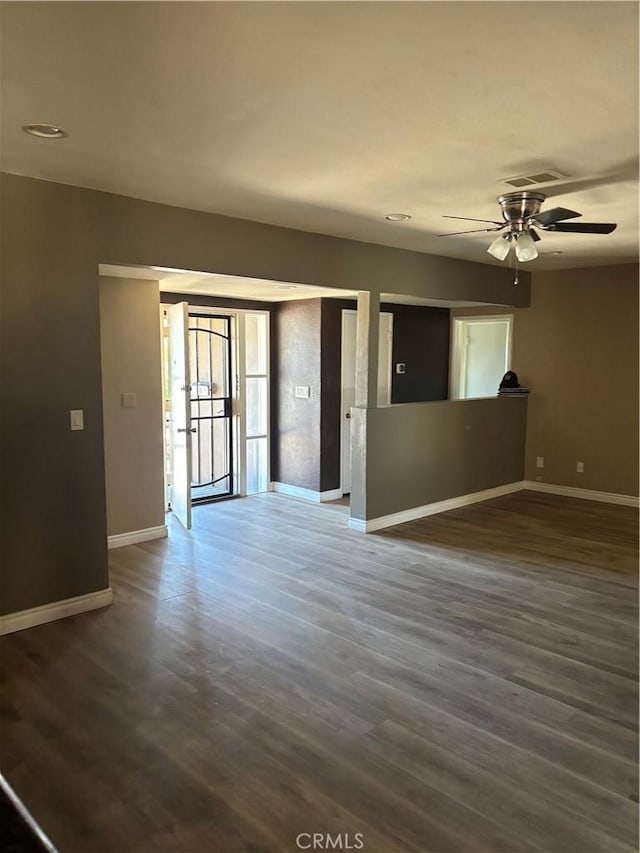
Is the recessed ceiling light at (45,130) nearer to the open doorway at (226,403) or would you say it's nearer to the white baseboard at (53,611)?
the white baseboard at (53,611)

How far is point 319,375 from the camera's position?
6.49 m

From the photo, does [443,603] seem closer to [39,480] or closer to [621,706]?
[621,706]

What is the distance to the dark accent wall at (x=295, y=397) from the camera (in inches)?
257

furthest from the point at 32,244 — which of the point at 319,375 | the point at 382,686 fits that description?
the point at 319,375

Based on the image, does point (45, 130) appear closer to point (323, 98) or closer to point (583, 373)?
point (323, 98)

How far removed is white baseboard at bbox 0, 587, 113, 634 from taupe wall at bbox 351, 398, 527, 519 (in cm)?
241

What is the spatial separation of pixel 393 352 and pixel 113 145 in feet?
16.1

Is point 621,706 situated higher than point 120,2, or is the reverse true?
point 120,2

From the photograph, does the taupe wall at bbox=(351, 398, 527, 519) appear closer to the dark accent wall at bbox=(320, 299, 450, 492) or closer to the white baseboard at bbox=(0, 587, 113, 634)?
the dark accent wall at bbox=(320, 299, 450, 492)

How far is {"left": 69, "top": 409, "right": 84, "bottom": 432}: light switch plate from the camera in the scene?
11.5 feet

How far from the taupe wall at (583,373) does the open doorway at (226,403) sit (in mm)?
2982

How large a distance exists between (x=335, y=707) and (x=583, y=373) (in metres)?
5.22

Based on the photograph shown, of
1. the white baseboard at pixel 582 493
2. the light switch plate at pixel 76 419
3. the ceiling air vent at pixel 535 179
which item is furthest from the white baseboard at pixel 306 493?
the ceiling air vent at pixel 535 179
